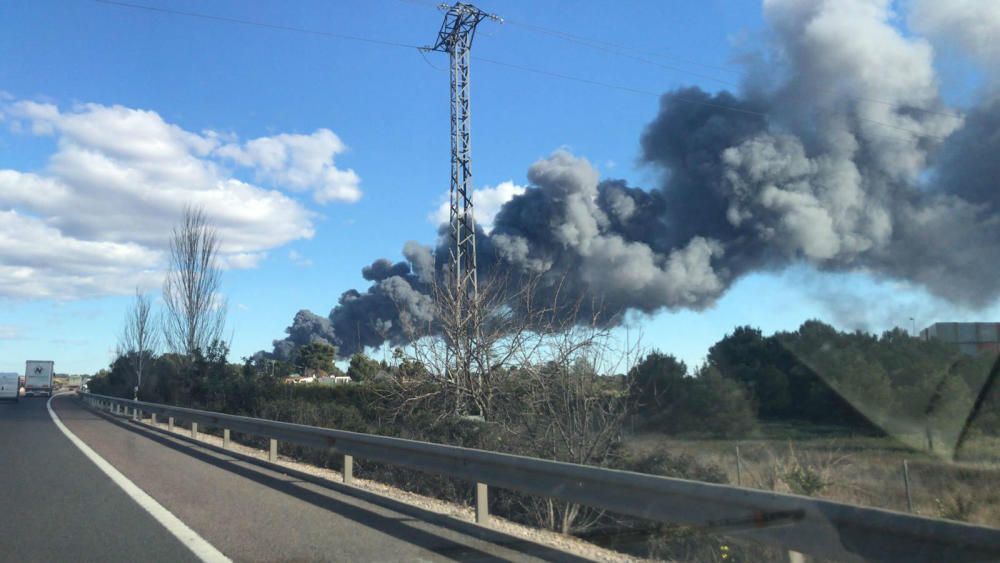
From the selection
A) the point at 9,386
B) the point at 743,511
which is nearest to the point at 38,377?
the point at 9,386

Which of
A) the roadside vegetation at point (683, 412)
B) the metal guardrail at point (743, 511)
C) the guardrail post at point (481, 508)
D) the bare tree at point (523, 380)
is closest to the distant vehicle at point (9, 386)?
the roadside vegetation at point (683, 412)

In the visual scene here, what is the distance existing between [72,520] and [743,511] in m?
6.81

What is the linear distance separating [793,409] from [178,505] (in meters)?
23.1

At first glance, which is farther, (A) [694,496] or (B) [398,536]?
(B) [398,536]

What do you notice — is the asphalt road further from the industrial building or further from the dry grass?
the industrial building

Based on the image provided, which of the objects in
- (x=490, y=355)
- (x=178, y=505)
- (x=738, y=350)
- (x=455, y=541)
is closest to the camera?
(x=455, y=541)

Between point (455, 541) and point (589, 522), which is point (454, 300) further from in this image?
point (455, 541)

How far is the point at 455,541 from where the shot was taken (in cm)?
704

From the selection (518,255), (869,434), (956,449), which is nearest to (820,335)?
(869,434)

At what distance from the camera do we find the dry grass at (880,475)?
42.6 ft

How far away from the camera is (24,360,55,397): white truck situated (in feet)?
224

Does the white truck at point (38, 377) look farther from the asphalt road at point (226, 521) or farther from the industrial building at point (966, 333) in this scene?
the industrial building at point (966, 333)

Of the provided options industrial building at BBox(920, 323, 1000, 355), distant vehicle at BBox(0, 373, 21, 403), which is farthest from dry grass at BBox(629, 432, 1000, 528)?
distant vehicle at BBox(0, 373, 21, 403)

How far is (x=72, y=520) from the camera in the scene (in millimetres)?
8102
